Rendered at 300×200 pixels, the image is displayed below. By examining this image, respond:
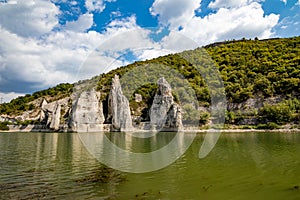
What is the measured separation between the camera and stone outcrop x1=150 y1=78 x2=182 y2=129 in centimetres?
7644

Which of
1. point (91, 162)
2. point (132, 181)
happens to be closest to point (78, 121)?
point (91, 162)

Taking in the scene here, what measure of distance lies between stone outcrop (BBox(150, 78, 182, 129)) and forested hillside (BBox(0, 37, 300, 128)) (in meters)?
8.14

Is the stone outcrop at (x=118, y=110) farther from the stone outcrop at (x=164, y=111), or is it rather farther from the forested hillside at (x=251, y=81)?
the forested hillside at (x=251, y=81)

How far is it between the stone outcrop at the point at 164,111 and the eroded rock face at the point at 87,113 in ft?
56.8

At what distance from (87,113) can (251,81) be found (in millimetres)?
56050

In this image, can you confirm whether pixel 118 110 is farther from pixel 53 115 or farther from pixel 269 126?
pixel 269 126

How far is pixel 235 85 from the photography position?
87.7 meters

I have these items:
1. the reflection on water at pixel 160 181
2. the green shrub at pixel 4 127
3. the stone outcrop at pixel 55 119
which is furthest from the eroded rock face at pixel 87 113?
the reflection on water at pixel 160 181

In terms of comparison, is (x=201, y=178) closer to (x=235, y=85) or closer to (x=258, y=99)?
(x=258, y=99)

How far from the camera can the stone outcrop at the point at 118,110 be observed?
8106 cm

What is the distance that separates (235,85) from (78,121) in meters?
52.5


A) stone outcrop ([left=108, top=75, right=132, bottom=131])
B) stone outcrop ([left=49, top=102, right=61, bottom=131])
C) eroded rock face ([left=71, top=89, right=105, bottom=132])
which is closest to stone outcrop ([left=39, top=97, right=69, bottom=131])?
stone outcrop ([left=49, top=102, right=61, bottom=131])

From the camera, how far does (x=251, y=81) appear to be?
89562mm

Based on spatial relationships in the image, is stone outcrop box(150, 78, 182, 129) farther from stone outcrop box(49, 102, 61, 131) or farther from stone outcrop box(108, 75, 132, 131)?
stone outcrop box(49, 102, 61, 131)
